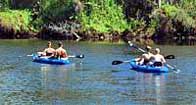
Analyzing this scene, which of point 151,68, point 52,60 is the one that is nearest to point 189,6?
point 52,60

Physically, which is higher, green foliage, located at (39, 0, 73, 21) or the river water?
green foliage, located at (39, 0, 73, 21)

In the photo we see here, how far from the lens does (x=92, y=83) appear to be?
31.5 metres

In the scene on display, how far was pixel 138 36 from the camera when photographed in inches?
2985

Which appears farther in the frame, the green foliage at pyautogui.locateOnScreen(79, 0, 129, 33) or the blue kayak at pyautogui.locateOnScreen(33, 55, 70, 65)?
the green foliage at pyautogui.locateOnScreen(79, 0, 129, 33)

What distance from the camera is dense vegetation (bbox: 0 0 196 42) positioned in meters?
74.6

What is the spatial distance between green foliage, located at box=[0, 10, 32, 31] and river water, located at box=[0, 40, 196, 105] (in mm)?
28933

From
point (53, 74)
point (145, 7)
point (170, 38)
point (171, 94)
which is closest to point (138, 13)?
point (145, 7)

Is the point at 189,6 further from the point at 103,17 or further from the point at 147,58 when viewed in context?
the point at 147,58

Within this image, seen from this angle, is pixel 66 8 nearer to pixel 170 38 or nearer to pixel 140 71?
pixel 170 38

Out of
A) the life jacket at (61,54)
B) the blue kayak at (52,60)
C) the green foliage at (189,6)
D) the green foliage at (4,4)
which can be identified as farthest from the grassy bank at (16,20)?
Answer: the life jacket at (61,54)

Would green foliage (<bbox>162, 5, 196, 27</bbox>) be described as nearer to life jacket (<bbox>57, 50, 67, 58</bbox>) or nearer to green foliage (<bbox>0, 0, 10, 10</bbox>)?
green foliage (<bbox>0, 0, 10, 10</bbox>)

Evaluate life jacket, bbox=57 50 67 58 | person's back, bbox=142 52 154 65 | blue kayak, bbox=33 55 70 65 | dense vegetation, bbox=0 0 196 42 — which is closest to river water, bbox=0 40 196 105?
blue kayak, bbox=33 55 70 65

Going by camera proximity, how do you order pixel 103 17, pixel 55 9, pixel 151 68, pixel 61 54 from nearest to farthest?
pixel 151 68 → pixel 61 54 → pixel 55 9 → pixel 103 17

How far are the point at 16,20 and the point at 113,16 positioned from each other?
11817mm
